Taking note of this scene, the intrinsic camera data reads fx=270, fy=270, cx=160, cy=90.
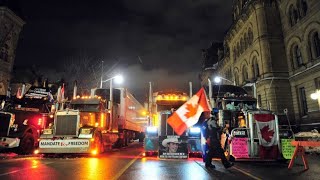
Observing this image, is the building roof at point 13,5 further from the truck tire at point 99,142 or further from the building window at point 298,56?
the building window at point 298,56

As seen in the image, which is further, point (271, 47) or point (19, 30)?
point (19, 30)

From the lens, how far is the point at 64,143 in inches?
545

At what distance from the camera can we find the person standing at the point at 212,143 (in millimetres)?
9523

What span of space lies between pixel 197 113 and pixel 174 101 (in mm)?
3880

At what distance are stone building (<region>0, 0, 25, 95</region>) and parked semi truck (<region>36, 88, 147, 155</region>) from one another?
2286 centimetres

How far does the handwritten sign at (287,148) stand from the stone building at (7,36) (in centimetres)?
3592

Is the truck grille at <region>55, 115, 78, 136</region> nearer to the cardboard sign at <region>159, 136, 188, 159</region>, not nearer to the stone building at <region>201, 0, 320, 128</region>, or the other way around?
the cardboard sign at <region>159, 136, 188, 159</region>

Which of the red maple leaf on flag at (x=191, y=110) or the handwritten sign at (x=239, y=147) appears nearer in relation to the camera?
the red maple leaf on flag at (x=191, y=110)

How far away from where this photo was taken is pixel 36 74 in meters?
51.3

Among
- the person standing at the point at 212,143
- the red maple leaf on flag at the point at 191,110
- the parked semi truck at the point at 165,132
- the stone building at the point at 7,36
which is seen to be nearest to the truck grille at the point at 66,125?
the parked semi truck at the point at 165,132

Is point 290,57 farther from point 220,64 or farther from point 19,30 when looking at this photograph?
point 19,30

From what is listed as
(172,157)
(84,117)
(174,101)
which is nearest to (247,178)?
(172,157)

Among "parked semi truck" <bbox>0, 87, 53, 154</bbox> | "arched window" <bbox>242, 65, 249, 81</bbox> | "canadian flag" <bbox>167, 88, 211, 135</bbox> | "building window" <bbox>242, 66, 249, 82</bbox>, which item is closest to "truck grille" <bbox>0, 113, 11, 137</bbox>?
"parked semi truck" <bbox>0, 87, 53, 154</bbox>

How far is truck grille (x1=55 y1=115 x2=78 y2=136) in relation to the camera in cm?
1441
